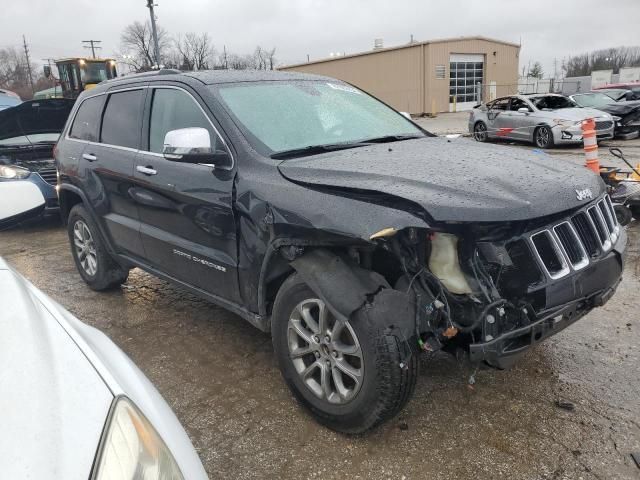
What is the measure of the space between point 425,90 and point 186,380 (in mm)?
31385

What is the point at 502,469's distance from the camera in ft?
7.71

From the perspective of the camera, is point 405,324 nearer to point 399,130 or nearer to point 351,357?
point 351,357

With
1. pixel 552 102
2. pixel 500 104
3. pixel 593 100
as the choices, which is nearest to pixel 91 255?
pixel 552 102

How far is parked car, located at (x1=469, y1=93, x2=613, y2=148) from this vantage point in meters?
12.7

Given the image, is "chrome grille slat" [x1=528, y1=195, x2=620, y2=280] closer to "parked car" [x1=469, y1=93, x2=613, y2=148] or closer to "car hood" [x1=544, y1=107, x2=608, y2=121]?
"parked car" [x1=469, y1=93, x2=613, y2=148]

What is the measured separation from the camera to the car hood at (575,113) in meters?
12.9

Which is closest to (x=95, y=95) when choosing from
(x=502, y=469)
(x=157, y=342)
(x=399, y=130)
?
(x=157, y=342)

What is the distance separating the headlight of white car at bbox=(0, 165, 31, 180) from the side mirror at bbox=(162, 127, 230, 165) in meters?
5.00

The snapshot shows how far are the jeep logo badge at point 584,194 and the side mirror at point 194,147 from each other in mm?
1848

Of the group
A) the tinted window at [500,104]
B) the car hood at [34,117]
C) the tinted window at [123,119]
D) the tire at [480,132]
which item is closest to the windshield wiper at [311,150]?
the tinted window at [123,119]

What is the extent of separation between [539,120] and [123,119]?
39.1ft

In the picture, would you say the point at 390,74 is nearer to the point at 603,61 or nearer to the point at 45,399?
the point at 45,399

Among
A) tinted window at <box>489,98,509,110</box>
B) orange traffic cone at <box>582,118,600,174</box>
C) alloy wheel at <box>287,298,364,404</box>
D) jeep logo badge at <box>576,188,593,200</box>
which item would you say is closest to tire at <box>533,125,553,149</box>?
tinted window at <box>489,98,509,110</box>

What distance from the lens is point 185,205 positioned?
10.7 ft
